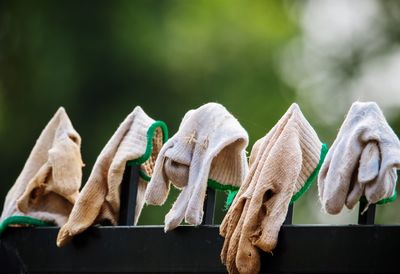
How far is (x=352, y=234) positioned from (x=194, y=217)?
42 centimetres

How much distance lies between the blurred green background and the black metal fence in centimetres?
700

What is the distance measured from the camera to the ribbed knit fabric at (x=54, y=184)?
379 cm

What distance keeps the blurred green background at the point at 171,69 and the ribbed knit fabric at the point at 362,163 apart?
7645mm

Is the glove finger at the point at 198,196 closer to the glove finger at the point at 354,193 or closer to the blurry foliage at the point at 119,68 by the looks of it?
the glove finger at the point at 354,193

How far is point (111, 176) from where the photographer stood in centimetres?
357

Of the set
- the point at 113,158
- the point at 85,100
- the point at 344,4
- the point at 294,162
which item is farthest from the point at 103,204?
the point at 344,4

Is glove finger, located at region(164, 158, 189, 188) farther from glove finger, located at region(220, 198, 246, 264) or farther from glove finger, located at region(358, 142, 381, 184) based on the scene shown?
glove finger, located at region(358, 142, 381, 184)

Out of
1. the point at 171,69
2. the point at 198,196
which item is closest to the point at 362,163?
the point at 198,196

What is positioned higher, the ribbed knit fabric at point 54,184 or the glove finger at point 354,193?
the glove finger at point 354,193

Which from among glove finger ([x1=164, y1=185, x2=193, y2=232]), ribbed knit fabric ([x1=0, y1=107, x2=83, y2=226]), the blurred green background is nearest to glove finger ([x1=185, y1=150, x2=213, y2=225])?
glove finger ([x1=164, y1=185, x2=193, y2=232])

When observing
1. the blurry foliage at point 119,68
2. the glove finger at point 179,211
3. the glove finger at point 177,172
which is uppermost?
the glove finger at point 177,172

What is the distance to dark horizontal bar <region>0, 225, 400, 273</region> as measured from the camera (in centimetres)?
294

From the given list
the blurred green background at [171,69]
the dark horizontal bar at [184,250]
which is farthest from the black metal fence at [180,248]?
the blurred green background at [171,69]

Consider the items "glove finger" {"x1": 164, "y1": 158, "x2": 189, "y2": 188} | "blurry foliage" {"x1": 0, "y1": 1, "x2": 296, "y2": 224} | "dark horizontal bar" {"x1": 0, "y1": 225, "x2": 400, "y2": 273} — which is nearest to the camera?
"dark horizontal bar" {"x1": 0, "y1": 225, "x2": 400, "y2": 273}
